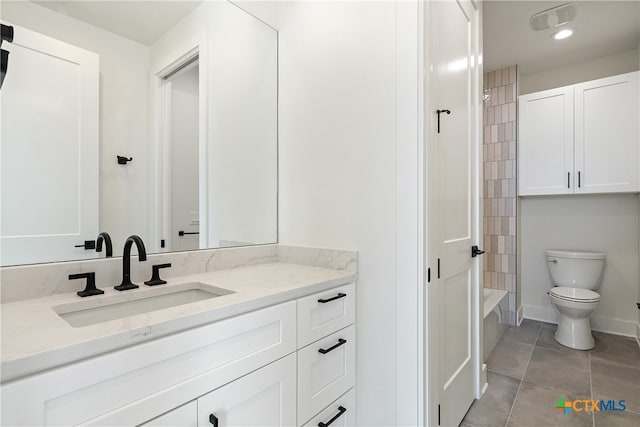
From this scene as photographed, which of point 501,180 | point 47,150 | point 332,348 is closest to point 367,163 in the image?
point 332,348

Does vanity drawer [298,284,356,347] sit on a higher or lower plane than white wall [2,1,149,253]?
lower

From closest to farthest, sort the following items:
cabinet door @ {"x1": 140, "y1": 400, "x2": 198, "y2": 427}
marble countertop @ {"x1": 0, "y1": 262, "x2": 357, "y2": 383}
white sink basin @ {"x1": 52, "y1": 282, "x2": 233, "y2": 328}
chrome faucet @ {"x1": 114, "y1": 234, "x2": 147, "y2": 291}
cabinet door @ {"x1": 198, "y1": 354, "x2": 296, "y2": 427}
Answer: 1. marble countertop @ {"x1": 0, "y1": 262, "x2": 357, "y2": 383}
2. cabinet door @ {"x1": 140, "y1": 400, "x2": 198, "y2": 427}
3. cabinet door @ {"x1": 198, "y1": 354, "x2": 296, "y2": 427}
4. white sink basin @ {"x1": 52, "y1": 282, "x2": 233, "y2": 328}
5. chrome faucet @ {"x1": 114, "y1": 234, "x2": 147, "y2": 291}

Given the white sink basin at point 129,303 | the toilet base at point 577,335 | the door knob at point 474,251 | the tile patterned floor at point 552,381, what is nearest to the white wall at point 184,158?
the white sink basin at point 129,303

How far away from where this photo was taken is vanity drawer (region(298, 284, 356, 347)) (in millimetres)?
1114

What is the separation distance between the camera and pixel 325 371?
121cm

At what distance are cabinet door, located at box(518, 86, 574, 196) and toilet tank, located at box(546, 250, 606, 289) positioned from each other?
0.58m

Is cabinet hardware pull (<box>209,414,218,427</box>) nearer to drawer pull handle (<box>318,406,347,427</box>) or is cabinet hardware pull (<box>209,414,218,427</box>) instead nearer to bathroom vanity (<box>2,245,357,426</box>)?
bathroom vanity (<box>2,245,357,426</box>)

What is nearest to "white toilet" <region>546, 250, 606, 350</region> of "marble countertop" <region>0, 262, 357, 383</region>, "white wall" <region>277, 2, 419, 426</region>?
"white wall" <region>277, 2, 419, 426</region>

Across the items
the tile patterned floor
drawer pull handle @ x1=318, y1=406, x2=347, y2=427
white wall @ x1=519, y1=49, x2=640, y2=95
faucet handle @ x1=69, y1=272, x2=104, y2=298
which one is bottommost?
the tile patterned floor

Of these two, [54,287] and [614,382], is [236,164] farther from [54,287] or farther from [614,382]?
[614,382]

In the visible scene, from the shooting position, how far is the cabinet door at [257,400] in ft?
2.71

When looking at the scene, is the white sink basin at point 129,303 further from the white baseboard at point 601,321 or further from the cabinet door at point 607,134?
the white baseboard at point 601,321

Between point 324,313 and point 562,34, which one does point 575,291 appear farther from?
point 324,313

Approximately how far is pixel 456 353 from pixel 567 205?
7.77 ft
